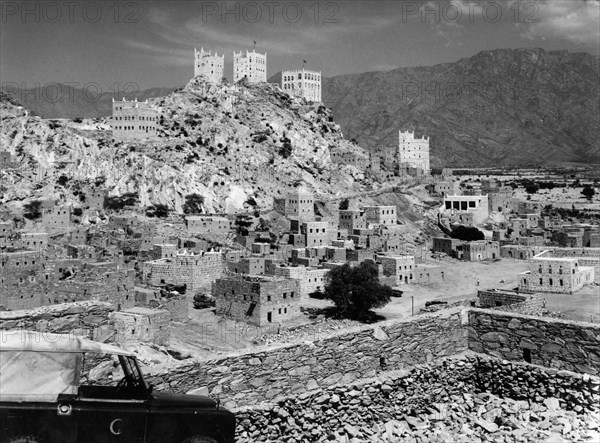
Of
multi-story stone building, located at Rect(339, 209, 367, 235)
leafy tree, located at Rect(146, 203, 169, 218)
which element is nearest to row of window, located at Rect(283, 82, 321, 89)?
leafy tree, located at Rect(146, 203, 169, 218)

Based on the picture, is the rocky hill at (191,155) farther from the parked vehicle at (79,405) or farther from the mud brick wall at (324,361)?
the parked vehicle at (79,405)

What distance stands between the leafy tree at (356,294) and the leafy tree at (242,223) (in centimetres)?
1953

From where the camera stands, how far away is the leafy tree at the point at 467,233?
58.9 meters

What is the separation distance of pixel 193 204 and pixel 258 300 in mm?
35450

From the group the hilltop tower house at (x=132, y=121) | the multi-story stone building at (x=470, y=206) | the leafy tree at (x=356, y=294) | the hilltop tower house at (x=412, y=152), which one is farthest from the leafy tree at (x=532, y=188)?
the leafy tree at (x=356, y=294)

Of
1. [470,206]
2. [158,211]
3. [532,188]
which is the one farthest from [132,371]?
[532,188]

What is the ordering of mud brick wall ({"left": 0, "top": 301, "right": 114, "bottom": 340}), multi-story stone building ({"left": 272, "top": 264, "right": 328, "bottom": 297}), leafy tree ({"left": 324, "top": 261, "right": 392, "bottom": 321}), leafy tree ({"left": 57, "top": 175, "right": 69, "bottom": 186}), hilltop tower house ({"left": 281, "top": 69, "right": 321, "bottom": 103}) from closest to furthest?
mud brick wall ({"left": 0, "top": 301, "right": 114, "bottom": 340}) < leafy tree ({"left": 324, "top": 261, "right": 392, "bottom": 321}) < multi-story stone building ({"left": 272, "top": 264, "right": 328, "bottom": 297}) < leafy tree ({"left": 57, "top": 175, "right": 69, "bottom": 186}) < hilltop tower house ({"left": 281, "top": 69, "right": 321, "bottom": 103})

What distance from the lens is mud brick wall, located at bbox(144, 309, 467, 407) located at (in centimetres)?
486

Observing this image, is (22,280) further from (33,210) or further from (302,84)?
(302,84)

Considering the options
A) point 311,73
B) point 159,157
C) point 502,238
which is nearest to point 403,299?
point 502,238

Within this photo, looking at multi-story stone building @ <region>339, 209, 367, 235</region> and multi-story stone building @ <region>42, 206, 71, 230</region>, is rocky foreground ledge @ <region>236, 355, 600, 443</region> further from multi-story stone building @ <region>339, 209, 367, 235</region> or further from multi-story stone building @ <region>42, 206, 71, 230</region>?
multi-story stone building @ <region>42, 206, 71, 230</region>

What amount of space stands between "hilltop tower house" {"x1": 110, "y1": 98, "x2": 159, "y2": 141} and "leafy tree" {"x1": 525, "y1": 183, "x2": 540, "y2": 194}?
52.6m

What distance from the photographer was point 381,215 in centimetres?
6006

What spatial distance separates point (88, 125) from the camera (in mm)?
75812
